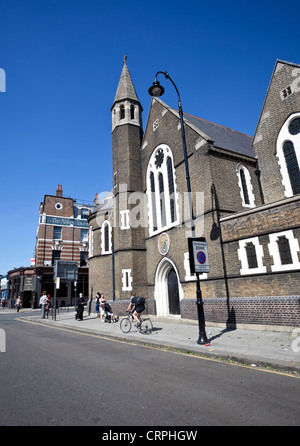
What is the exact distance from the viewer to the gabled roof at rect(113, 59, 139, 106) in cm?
2244

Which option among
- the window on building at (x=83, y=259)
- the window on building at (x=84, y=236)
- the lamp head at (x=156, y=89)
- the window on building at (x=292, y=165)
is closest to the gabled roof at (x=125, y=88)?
the lamp head at (x=156, y=89)

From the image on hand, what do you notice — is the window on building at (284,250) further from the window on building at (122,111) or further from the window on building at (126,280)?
the window on building at (122,111)

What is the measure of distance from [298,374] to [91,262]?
19.0 metres

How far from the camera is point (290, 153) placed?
547 inches

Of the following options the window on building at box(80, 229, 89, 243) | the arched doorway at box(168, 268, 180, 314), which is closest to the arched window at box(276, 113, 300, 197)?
the arched doorway at box(168, 268, 180, 314)

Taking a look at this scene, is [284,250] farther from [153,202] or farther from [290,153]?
[153,202]

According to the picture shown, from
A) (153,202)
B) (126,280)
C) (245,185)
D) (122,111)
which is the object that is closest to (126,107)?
(122,111)

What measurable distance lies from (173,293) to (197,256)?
7701 mm

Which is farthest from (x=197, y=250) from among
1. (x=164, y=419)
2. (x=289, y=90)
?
(x=289, y=90)

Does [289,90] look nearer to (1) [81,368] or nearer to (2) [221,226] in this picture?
(2) [221,226]

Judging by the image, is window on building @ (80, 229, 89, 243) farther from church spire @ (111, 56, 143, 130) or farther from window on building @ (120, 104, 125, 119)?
window on building @ (120, 104, 125, 119)

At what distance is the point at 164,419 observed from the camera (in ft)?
11.3

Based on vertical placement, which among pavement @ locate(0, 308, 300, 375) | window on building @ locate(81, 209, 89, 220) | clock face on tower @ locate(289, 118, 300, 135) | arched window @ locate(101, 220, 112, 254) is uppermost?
window on building @ locate(81, 209, 89, 220)

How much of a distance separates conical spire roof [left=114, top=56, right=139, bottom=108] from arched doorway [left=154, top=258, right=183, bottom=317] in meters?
14.9
